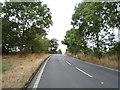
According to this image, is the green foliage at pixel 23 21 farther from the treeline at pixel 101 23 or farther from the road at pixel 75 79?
the road at pixel 75 79

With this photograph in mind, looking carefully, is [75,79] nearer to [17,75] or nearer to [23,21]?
[17,75]

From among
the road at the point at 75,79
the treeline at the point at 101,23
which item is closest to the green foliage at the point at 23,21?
the treeline at the point at 101,23

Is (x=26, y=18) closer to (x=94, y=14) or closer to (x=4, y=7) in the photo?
(x=4, y=7)

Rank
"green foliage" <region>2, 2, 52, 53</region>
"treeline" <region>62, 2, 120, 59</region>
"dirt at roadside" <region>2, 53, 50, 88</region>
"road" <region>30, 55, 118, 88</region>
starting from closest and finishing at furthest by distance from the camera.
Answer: "dirt at roadside" <region>2, 53, 50, 88</region>, "road" <region>30, 55, 118, 88</region>, "treeline" <region>62, 2, 120, 59</region>, "green foliage" <region>2, 2, 52, 53</region>

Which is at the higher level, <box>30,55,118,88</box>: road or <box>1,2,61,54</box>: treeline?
<box>1,2,61,54</box>: treeline

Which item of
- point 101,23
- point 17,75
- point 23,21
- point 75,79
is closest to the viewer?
point 75,79

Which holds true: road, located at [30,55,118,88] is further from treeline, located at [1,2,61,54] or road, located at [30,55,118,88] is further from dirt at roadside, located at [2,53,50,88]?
treeline, located at [1,2,61,54]

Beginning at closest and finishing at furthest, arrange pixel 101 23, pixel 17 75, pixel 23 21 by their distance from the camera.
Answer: pixel 17 75, pixel 101 23, pixel 23 21

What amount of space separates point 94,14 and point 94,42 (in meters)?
9.46

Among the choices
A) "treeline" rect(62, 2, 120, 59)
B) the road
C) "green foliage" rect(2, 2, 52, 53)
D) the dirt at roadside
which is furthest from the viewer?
"green foliage" rect(2, 2, 52, 53)

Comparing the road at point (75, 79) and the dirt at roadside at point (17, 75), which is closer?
the dirt at roadside at point (17, 75)

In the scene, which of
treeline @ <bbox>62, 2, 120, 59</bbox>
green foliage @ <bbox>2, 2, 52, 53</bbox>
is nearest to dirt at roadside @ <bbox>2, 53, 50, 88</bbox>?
treeline @ <bbox>62, 2, 120, 59</bbox>

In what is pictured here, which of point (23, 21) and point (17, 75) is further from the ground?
point (23, 21)

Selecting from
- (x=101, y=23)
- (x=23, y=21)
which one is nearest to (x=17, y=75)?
(x=101, y=23)
